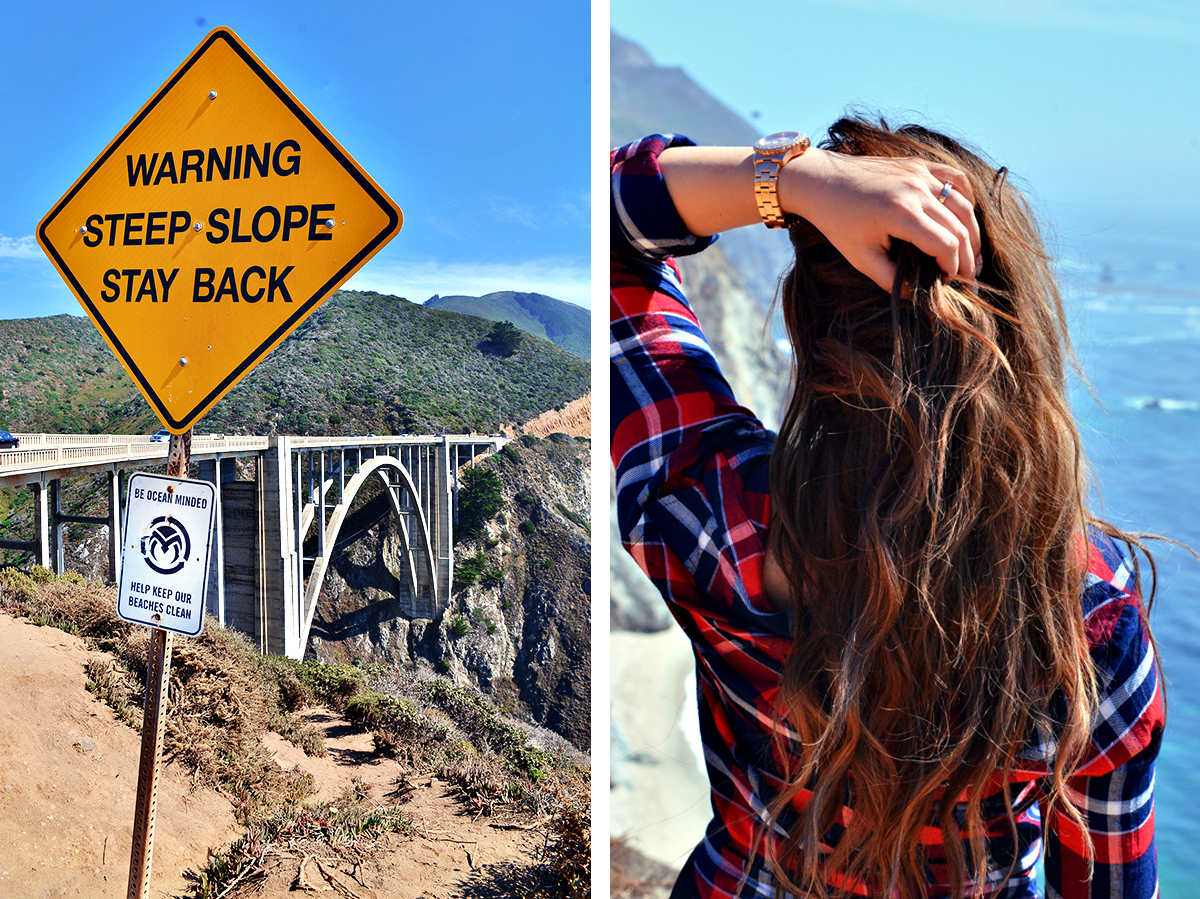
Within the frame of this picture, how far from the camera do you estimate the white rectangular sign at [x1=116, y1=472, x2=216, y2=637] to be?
3.77 ft

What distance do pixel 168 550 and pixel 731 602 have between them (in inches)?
40.2

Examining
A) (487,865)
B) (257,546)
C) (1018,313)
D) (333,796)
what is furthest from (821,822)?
(257,546)

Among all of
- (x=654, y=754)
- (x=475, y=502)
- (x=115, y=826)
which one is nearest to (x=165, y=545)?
(x=654, y=754)

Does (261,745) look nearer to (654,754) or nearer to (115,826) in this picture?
(115,826)

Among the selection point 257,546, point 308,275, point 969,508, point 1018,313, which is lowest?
point 257,546

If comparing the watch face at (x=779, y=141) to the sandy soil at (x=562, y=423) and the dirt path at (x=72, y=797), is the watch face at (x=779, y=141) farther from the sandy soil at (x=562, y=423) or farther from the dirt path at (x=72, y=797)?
the sandy soil at (x=562, y=423)

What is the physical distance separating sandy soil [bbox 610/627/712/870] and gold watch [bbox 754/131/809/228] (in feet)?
2.03

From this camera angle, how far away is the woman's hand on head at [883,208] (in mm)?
461

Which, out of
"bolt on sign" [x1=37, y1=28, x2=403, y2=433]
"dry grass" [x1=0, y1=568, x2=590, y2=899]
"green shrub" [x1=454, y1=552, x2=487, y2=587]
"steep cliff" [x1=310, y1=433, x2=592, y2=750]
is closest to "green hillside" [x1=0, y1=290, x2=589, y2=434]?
"steep cliff" [x1=310, y1=433, x2=592, y2=750]

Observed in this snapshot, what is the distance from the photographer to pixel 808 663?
20.4 inches

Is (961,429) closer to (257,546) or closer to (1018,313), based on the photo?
(1018,313)

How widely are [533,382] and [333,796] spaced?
832 inches

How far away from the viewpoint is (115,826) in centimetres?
324

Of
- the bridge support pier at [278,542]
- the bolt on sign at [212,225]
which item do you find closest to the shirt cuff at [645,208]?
the bolt on sign at [212,225]
